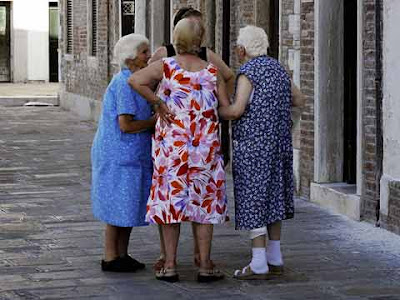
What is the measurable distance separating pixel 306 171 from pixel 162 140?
418 centimetres

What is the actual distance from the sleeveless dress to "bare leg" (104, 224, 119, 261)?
0.47 metres

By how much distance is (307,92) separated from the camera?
1126 centimetres

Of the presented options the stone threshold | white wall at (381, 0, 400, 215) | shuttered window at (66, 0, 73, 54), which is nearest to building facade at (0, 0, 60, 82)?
shuttered window at (66, 0, 73, 54)

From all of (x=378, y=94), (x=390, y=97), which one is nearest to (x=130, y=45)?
(x=390, y=97)

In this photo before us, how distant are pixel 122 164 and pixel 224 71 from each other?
0.85 meters

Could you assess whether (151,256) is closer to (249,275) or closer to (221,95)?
(249,275)

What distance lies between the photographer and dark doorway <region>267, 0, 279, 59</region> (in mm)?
12836

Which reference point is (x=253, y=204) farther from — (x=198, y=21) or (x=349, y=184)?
(x=349, y=184)

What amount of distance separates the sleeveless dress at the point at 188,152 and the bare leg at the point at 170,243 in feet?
0.36

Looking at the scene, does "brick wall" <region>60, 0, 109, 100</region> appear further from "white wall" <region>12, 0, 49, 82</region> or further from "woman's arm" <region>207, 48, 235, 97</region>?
"woman's arm" <region>207, 48, 235, 97</region>

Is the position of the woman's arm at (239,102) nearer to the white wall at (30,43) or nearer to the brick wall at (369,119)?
the brick wall at (369,119)

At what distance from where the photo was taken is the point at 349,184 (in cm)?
1084

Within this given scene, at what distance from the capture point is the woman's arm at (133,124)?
742cm

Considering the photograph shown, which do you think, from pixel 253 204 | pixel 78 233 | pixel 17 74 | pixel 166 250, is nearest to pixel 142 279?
pixel 166 250
